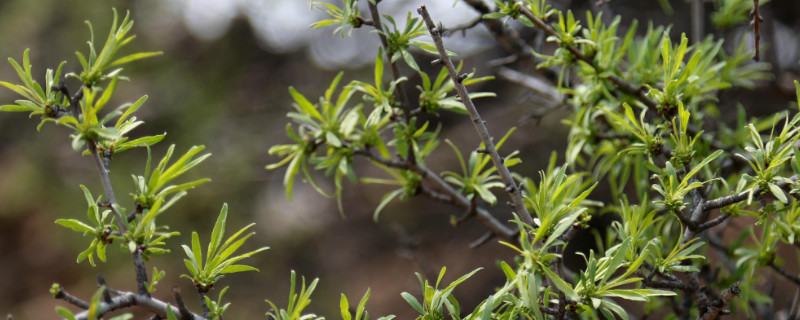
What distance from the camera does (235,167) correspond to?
7.97 ft

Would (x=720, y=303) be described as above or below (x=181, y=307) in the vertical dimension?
below

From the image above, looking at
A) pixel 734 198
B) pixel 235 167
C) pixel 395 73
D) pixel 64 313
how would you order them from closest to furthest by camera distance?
pixel 64 313 → pixel 734 198 → pixel 395 73 → pixel 235 167

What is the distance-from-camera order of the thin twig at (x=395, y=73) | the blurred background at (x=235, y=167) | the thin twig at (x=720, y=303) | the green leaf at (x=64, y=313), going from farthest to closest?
the blurred background at (x=235, y=167) → the thin twig at (x=395, y=73) → the thin twig at (x=720, y=303) → the green leaf at (x=64, y=313)

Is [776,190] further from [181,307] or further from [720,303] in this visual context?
[181,307]

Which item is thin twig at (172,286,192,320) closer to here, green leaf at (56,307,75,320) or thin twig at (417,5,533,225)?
green leaf at (56,307,75,320)

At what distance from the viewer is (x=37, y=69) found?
2730 mm

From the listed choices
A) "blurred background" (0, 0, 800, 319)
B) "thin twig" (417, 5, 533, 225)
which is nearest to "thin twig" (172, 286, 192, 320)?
"thin twig" (417, 5, 533, 225)

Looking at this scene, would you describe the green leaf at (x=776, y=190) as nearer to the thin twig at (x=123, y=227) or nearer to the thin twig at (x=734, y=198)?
the thin twig at (x=734, y=198)

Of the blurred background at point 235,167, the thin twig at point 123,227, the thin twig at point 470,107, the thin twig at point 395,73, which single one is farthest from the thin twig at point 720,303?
the blurred background at point 235,167

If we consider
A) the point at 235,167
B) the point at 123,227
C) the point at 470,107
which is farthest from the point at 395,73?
the point at 235,167

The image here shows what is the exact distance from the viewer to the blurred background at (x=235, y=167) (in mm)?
2213

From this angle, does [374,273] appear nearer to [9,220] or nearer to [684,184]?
[9,220]

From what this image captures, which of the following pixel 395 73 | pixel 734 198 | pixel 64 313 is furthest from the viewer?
pixel 395 73

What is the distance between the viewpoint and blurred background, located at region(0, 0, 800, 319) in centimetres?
221
